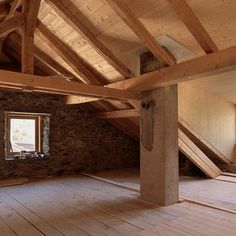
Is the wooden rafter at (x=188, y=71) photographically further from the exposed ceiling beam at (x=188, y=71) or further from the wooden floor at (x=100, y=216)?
the wooden floor at (x=100, y=216)

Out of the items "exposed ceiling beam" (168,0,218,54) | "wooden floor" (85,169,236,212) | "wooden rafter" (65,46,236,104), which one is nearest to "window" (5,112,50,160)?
"wooden floor" (85,169,236,212)

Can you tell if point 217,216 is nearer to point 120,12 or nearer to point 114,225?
point 114,225

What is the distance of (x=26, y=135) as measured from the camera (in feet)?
21.9

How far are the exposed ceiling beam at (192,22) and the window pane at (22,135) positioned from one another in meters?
5.04

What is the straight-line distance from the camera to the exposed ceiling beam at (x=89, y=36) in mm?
3999

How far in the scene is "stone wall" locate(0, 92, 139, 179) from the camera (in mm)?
6261

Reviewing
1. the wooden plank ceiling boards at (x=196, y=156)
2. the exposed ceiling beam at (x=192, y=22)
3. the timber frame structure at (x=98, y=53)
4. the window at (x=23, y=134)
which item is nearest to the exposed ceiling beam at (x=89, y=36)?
the timber frame structure at (x=98, y=53)

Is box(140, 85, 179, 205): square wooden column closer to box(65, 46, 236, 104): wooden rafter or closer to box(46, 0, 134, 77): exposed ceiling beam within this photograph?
box(65, 46, 236, 104): wooden rafter

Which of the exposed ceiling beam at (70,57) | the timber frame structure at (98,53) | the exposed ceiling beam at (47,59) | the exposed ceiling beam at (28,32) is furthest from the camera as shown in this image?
the exposed ceiling beam at (47,59)

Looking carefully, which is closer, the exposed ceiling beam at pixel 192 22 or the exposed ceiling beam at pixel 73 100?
the exposed ceiling beam at pixel 192 22

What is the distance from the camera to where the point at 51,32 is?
4.71 metres

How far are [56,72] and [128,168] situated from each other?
13.3 feet

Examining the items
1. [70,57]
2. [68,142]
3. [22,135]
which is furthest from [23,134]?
[70,57]

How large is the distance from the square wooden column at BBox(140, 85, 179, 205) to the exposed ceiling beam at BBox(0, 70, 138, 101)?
0.53 metres
